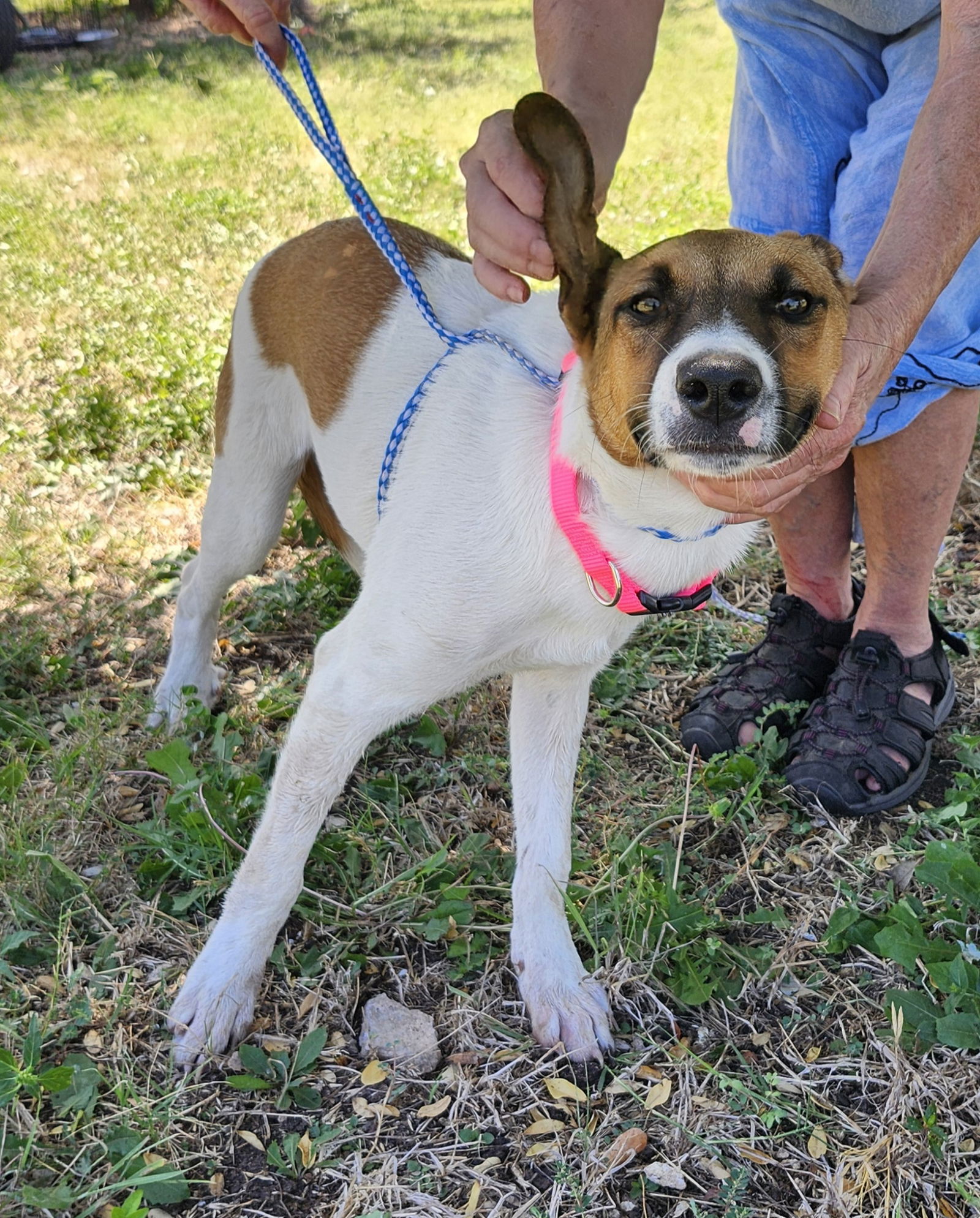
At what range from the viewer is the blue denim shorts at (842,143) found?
2.65m

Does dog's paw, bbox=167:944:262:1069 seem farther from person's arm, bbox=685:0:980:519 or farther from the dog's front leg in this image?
person's arm, bbox=685:0:980:519

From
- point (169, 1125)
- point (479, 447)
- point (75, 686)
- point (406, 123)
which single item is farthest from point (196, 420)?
point (406, 123)

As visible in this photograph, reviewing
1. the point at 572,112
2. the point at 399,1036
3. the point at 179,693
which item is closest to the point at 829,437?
the point at 572,112

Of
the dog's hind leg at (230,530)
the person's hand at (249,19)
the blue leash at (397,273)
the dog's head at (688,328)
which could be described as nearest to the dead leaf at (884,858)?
the dog's head at (688,328)

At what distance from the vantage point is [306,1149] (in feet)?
6.61

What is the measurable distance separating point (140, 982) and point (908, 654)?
2.08 meters

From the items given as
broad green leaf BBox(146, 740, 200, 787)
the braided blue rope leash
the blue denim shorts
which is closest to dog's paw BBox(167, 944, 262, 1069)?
broad green leaf BBox(146, 740, 200, 787)

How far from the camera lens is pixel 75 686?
333 centimetres

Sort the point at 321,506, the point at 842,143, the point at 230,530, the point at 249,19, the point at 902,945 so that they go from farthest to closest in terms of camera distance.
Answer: the point at 321,506 → the point at 230,530 → the point at 842,143 → the point at 249,19 → the point at 902,945

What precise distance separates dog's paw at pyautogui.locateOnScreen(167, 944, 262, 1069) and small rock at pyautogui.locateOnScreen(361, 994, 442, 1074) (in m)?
0.24

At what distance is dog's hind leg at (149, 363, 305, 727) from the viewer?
2980 millimetres

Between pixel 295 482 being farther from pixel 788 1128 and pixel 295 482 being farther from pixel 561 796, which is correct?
pixel 788 1128

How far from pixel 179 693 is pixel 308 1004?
119cm

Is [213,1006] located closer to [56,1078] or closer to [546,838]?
[56,1078]
